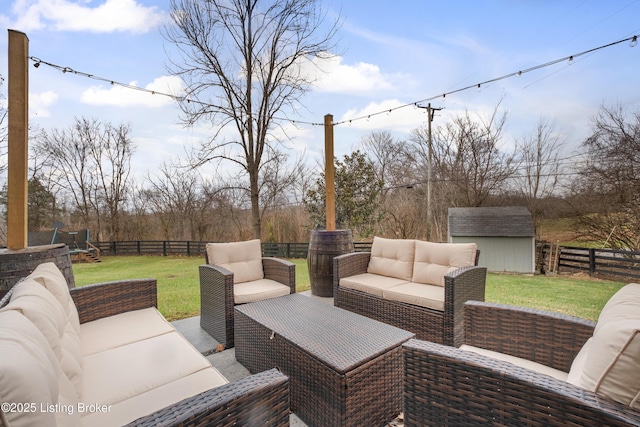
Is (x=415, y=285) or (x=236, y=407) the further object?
(x=415, y=285)

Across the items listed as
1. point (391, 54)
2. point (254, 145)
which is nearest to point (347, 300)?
point (391, 54)

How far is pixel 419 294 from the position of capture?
8.53 feet

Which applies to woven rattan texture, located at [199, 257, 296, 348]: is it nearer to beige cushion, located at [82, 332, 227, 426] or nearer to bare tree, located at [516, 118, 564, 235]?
beige cushion, located at [82, 332, 227, 426]

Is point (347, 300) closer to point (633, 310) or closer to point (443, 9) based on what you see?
point (633, 310)

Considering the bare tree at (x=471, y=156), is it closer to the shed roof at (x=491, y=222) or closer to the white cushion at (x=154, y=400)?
the shed roof at (x=491, y=222)

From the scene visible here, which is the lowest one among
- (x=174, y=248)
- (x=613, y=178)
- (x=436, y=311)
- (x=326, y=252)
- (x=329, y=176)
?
(x=174, y=248)

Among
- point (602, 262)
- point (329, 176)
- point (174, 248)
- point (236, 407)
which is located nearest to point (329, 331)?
point (236, 407)

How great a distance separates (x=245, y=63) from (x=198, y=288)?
5.43 metres

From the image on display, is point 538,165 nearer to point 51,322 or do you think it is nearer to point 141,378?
point 141,378

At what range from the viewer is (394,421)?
1635 millimetres

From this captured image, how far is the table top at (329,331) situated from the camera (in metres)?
1.54

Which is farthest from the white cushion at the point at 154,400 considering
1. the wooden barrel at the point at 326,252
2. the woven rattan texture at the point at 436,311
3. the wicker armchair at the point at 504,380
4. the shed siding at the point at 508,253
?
the shed siding at the point at 508,253

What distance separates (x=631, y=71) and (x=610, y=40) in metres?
3.94

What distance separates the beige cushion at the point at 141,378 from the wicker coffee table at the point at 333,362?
0.49 m
